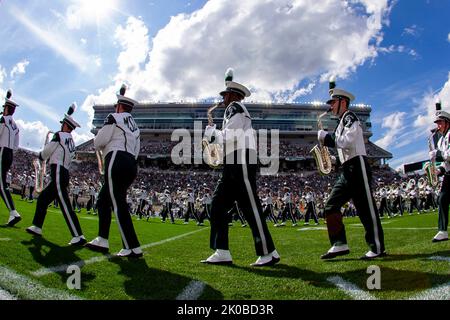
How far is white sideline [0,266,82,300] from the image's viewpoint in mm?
3166

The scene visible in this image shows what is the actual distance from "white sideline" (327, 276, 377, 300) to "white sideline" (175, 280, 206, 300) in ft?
4.35

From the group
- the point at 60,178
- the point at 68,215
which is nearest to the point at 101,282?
the point at 68,215

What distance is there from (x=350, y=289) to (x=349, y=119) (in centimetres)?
263

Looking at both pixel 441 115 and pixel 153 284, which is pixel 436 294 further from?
pixel 441 115

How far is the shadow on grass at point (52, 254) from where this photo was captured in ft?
13.4

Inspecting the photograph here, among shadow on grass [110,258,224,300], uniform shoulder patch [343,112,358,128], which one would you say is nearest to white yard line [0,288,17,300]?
shadow on grass [110,258,224,300]

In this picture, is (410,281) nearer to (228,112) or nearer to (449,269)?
(449,269)

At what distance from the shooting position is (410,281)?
3.68 metres

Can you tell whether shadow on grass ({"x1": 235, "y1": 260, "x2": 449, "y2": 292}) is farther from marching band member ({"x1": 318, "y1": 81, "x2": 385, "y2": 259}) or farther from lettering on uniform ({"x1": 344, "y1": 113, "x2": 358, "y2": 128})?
lettering on uniform ({"x1": 344, "y1": 113, "x2": 358, "y2": 128})

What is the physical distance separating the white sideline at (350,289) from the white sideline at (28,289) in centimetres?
236

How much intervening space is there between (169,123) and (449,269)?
74981mm
